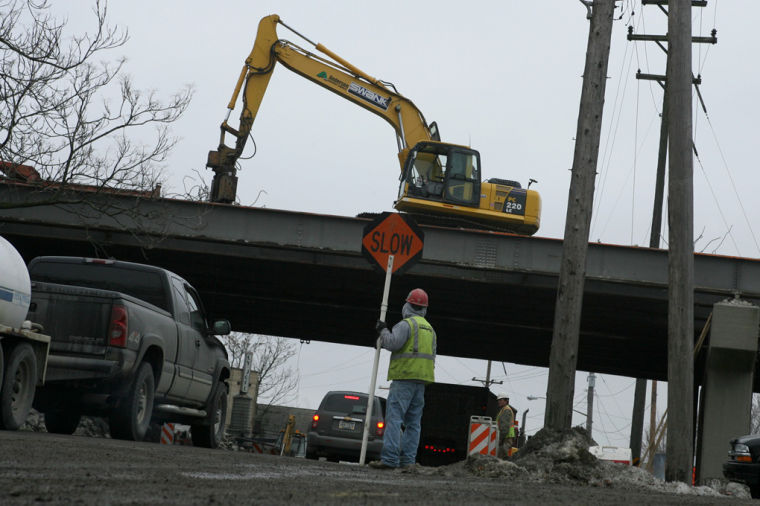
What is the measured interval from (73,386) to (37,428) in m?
7.32

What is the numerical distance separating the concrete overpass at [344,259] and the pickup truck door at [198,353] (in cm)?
839

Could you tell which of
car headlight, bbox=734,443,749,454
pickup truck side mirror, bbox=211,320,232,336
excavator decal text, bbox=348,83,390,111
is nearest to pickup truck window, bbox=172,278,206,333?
pickup truck side mirror, bbox=211,320,232,336

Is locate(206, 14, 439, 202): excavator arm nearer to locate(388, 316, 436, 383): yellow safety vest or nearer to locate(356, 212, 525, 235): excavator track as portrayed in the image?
locate(356, 212, 525, 235): excavator track

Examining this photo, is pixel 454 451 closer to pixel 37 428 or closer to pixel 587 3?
pixel 37 428

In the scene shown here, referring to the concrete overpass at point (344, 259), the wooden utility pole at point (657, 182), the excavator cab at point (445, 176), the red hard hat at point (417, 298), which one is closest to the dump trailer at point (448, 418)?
the concrete overpass at point (344, 259)

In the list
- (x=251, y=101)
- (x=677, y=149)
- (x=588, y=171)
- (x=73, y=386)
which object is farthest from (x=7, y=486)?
(x=251, y=101)

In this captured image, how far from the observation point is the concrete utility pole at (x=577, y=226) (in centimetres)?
1370

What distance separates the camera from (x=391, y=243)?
1384cm

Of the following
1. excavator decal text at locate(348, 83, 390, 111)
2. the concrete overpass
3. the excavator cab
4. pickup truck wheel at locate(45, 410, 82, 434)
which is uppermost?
excavator decal text at locate(348, 83, 390, 111)

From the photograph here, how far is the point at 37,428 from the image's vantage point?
18.3 meters

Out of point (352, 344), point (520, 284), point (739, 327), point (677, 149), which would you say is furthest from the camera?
point (352, 344)

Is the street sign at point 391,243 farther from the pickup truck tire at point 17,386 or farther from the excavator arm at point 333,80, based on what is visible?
the excavator arm at point 333,80

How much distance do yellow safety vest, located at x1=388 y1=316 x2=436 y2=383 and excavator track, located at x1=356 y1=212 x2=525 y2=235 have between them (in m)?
15.1

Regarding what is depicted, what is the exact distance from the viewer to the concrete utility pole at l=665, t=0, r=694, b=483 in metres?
15.1
